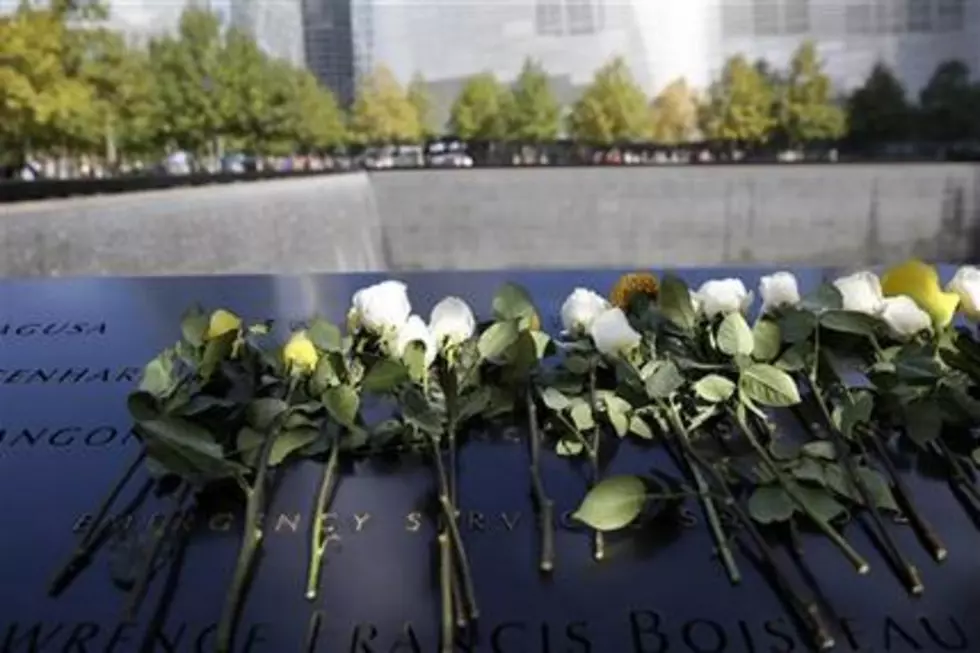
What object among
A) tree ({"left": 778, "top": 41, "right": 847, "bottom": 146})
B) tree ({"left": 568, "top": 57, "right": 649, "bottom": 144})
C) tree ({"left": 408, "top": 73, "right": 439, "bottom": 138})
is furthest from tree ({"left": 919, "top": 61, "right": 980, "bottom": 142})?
tree ({"left": 408, "top": 73, "right": 439, "bottom": 138})

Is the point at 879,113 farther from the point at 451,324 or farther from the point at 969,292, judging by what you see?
the point at 451,324

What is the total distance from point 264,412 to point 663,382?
1.41ft

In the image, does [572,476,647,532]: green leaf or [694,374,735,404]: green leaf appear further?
[694,374,735,404]: green leaf

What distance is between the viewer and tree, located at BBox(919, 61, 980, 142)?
31016 millimetres

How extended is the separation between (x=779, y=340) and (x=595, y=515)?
0.39 metres

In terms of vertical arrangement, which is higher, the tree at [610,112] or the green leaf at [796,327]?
the tree at [610,112]

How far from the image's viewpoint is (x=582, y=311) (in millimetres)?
1593

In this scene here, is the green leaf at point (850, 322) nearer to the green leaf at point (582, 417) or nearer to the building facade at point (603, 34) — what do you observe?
the green leaf at point (582, 417)

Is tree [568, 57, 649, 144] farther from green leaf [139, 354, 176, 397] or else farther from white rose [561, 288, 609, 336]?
green leaf [139, 354, 176, 397]

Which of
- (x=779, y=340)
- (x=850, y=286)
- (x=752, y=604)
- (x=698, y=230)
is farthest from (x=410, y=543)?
(x=698, y=230)

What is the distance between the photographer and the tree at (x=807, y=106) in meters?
31.1

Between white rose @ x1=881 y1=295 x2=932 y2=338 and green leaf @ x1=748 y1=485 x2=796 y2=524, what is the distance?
357mm

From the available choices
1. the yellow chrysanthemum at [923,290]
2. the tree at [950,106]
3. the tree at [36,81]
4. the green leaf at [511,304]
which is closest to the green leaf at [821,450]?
the yellow chrysanthemum at [923,290]

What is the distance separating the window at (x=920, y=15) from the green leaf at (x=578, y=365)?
121 feet
